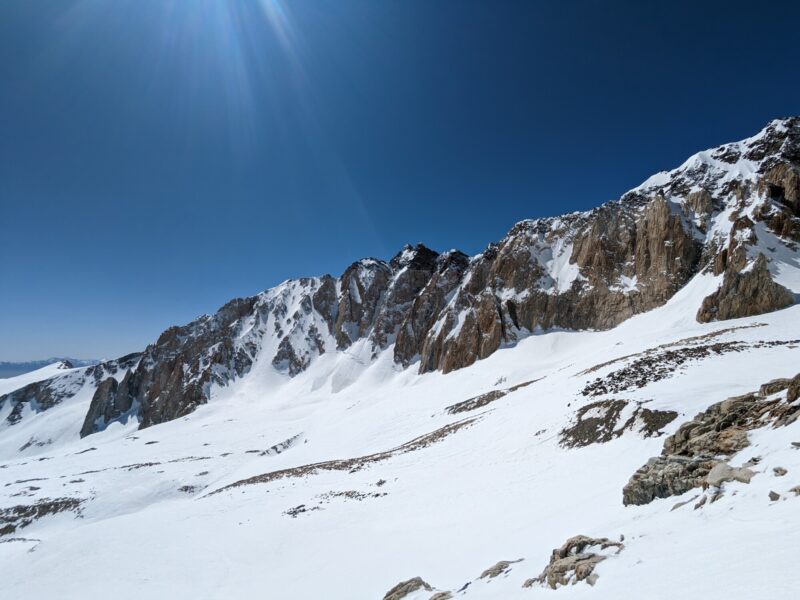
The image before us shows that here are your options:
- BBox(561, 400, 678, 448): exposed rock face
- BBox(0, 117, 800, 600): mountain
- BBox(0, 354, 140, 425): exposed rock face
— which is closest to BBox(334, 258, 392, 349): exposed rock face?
BBox(0, 117, 800, 600): mountain

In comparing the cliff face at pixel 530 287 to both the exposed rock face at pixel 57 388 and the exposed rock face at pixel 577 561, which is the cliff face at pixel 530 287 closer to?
the exposed rock face at pixel 57 388

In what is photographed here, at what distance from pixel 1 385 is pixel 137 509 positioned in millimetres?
214139

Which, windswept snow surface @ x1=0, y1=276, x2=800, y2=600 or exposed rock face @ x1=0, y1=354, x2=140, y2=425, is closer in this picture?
windswept snow surface @ x1=0, y1=276, x2=800, y2=600

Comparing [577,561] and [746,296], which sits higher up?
[746,296]

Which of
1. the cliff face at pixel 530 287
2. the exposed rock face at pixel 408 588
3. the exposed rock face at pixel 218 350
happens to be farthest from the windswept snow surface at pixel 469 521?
the exposed rock face at pixel 218 350

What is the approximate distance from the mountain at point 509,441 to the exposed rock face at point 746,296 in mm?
241

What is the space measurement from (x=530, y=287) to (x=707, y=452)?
69.6 m

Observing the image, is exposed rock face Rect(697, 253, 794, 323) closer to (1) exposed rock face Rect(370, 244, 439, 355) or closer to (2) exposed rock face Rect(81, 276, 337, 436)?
(1) exposed rock face Rect(370, 244, 439, 355)

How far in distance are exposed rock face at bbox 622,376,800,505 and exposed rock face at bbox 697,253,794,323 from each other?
39.8 metres

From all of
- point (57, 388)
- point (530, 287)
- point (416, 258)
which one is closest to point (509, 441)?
point (530, 287)

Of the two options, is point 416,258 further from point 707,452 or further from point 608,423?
point 707,452

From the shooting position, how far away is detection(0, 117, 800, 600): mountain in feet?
24.2

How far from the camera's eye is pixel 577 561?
6445mm

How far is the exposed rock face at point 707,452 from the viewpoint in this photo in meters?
7.81
